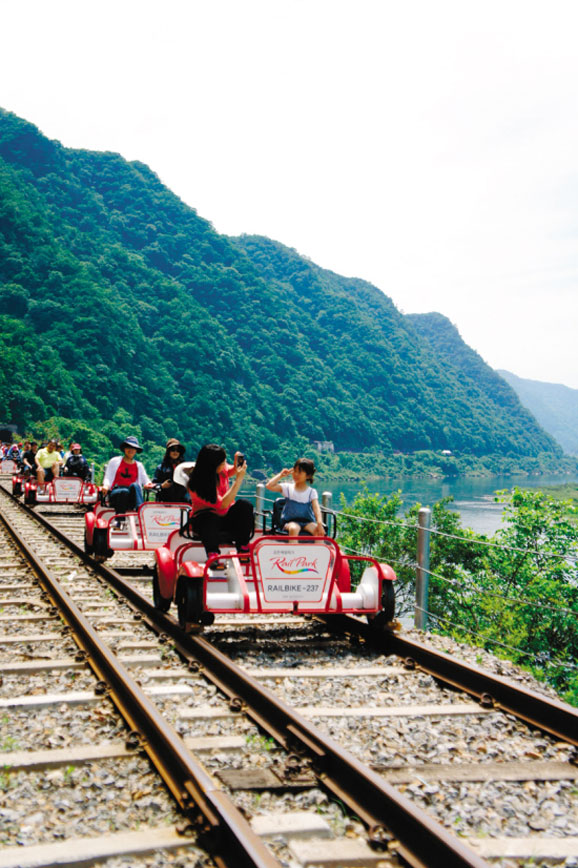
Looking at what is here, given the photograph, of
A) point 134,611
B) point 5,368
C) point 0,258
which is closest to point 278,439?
point 0,258

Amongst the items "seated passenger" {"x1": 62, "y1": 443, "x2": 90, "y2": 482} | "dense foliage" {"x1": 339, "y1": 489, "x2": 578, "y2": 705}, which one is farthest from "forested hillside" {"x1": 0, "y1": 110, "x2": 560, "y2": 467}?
"seated passenger" {"x1": 62, "y1": 443, "x2": 90, "y2": 482}

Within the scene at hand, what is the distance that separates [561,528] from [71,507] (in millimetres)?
12377

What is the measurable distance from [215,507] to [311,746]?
3.17 meters

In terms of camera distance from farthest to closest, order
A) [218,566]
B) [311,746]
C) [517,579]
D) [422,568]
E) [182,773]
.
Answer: [517,579], [422,568], [218,566], [311,746], [182,773]

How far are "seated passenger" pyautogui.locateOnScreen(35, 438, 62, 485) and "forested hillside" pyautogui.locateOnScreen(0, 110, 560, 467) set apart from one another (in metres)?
58.2

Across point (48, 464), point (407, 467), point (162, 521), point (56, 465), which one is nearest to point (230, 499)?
point (162, 521)

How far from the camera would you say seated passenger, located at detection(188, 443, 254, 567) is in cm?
662

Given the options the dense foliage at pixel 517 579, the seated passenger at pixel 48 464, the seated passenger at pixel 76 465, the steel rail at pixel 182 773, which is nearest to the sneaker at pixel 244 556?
the steel rail at pixel 182 773

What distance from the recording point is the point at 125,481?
439 inches

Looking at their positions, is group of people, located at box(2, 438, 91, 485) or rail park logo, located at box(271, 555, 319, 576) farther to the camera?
group of people, located at box(2, 438, 91, 485)

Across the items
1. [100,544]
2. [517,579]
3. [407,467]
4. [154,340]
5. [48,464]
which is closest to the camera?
[100,544]

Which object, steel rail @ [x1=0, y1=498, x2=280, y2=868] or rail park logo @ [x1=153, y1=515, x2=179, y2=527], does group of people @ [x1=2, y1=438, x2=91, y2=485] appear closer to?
rail park logo @ [x1=153, y1=515, x2=179, y2=527]

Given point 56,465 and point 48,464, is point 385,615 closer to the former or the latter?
point 56,465

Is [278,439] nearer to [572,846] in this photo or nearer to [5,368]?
[5,368]
